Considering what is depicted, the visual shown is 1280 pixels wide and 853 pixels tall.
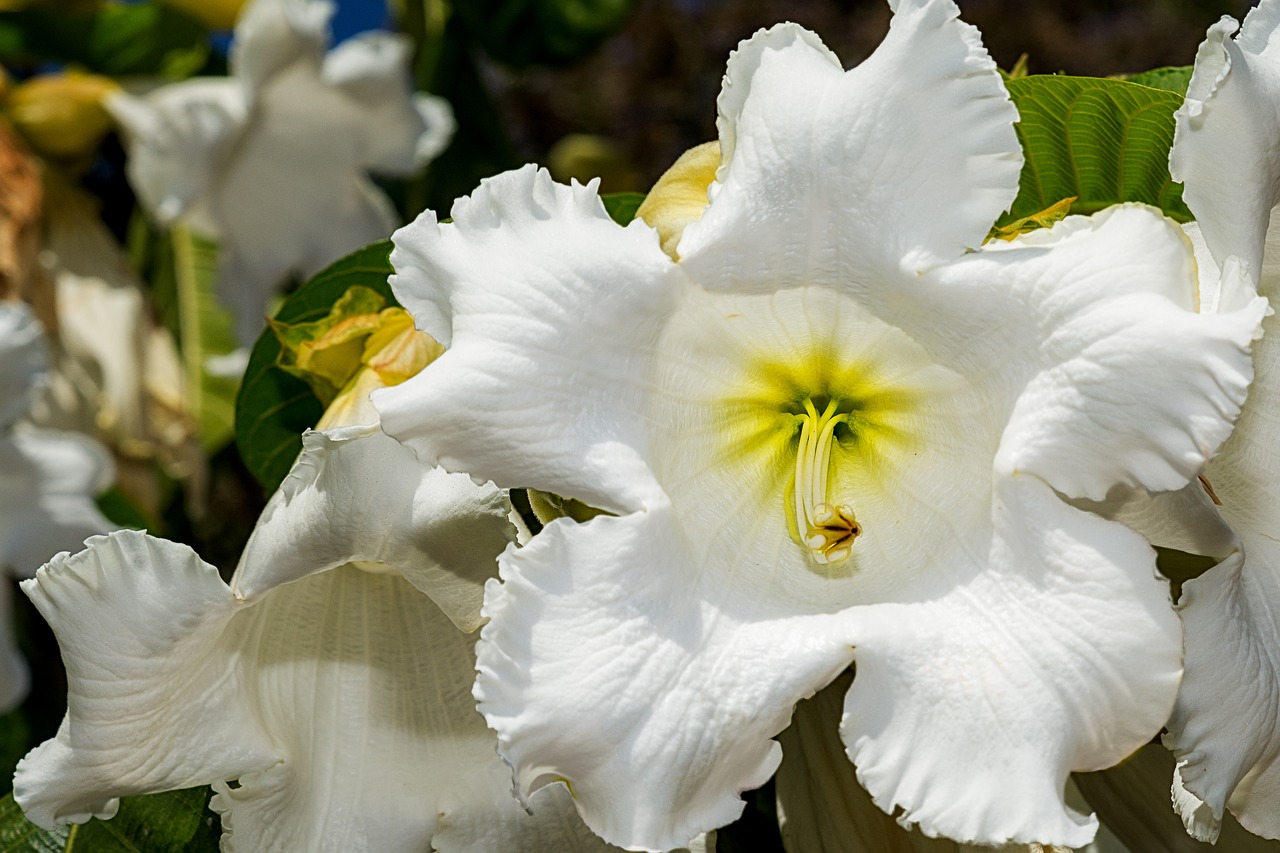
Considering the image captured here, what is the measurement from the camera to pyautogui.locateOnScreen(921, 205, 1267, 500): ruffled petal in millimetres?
309

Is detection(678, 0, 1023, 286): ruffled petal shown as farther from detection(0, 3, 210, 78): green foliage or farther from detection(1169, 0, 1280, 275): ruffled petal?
detection(0, 3, 210, 78): green foliage

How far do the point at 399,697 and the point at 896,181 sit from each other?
244 millimetres

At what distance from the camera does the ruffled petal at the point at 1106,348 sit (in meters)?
0.31

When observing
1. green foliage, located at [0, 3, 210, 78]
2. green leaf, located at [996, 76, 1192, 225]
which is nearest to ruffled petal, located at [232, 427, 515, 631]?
green leaf, located at [996, 76, 1192, 225]

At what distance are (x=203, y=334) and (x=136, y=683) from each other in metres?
0.90

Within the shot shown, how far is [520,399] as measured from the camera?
1.09ft

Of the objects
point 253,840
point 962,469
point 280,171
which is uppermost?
point 962,469

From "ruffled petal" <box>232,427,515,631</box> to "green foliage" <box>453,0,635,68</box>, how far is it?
998 mm

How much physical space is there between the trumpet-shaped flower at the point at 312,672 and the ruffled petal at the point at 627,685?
48 mm

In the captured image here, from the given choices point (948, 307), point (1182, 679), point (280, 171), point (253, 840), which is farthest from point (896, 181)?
point (280, 171)

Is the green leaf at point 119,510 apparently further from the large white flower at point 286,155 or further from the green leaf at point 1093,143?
the green leaf at point 1093,143

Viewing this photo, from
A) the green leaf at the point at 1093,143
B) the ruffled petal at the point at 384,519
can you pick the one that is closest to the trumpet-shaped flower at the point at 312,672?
the ruffled petal at the point at 384,519

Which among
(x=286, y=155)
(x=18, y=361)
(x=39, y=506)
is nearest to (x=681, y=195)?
(x=18, y=361)

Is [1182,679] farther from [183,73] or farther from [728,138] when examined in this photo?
[183,73]
